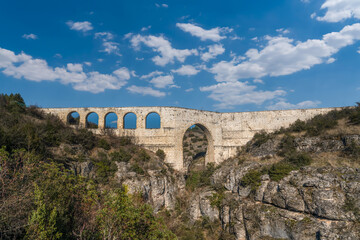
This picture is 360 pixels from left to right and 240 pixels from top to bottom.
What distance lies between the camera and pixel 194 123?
2316cm

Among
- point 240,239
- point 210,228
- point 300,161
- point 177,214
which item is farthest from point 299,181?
point 177,214

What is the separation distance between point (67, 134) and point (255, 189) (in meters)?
15.7

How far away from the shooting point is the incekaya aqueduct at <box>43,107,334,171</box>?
71.0 feet

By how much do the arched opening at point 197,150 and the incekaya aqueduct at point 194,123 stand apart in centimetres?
14

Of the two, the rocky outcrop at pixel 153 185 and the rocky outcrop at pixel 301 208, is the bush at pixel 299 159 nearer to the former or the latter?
the rocky outcrop at pixel 301 208

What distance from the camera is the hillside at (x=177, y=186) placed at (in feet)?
21.0

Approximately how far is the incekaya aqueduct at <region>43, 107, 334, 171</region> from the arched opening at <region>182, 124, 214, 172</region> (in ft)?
0.47

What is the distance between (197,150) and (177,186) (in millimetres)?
10483

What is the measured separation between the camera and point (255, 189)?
15906 millimetres

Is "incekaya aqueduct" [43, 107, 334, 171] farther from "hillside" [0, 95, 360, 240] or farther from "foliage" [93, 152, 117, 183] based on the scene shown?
"foliage" [93, 152, 117, 183]

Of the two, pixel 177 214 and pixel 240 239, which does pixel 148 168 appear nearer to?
pixel 177 214

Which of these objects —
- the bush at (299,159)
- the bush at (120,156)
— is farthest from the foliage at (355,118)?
the bush at (120,156)

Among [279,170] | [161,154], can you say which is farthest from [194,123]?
[279,170]

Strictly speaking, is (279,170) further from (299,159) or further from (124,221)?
(124,221)
